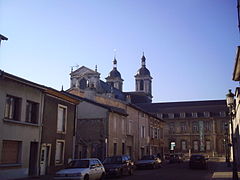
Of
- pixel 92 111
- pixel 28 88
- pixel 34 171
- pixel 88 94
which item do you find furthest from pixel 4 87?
pixel 88 94

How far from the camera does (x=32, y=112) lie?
841 inches

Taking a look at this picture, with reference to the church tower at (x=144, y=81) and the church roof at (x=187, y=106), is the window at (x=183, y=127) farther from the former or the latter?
the church tower at (x=144, y=81)

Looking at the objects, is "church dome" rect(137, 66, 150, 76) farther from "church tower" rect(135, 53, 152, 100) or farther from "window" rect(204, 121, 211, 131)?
"window" rect(204, 121, 211, 131)

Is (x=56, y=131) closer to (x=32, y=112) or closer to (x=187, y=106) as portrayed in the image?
(x=32, y=112)

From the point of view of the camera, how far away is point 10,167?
18375mm

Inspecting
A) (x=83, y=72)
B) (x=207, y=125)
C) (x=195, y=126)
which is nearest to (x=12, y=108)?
(x=83, y=72)

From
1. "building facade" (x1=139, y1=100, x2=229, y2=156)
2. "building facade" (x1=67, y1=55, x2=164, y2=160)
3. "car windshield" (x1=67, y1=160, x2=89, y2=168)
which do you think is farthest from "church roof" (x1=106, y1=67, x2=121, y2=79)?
"car windshield" (x1=67, y1=160, x2=89, y2=168)

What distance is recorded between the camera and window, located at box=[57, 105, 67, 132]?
24.2 metres

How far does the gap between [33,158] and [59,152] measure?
315 centimetres

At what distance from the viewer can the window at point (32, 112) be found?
20894 mm

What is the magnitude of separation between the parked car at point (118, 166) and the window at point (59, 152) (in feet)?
12.1

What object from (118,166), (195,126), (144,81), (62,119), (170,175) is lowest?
(170,175)

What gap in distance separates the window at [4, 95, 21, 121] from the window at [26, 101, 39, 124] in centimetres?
111

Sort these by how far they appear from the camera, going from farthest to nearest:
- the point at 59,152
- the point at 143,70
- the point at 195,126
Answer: the point at 143,70 < the point at 195,126 < the point at 59,152
